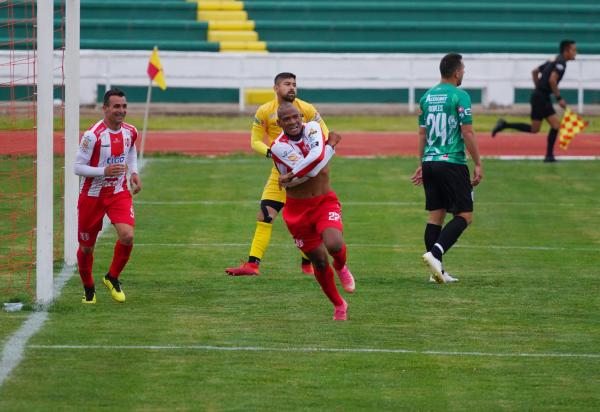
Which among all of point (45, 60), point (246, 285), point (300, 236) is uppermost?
point (45, 60)

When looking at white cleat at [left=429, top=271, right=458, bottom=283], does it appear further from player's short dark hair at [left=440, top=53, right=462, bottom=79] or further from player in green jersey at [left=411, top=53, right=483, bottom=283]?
player's short dark hair at [left=440, top=53, right=462, bottom=79]

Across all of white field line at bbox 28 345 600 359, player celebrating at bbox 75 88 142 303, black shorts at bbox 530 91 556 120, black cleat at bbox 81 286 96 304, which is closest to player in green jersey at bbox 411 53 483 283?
white field line at bbox 28 345 600 359

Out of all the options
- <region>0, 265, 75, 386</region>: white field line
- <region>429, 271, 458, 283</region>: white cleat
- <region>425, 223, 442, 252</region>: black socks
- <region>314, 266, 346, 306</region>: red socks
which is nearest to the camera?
<region>0, 265, 75, 386</region>: white field line

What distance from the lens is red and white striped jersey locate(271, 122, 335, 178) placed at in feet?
31.1

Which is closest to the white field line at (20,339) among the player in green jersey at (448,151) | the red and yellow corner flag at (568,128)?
the player in green jersey at (448,151)

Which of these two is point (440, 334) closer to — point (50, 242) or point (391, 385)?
point (391, 385)

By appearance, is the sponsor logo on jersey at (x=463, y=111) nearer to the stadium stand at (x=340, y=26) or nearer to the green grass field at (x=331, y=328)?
the green grass field at (x=331, y=328)

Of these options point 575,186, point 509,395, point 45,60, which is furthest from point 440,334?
point 575,186

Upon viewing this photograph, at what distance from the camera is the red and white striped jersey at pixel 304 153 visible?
948cm

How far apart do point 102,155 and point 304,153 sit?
1718mm

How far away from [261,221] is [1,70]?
67.8 ft

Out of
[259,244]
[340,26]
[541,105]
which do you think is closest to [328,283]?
[259,244]

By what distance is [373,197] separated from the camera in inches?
709

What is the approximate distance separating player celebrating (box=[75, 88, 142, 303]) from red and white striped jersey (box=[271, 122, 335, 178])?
1.27m
